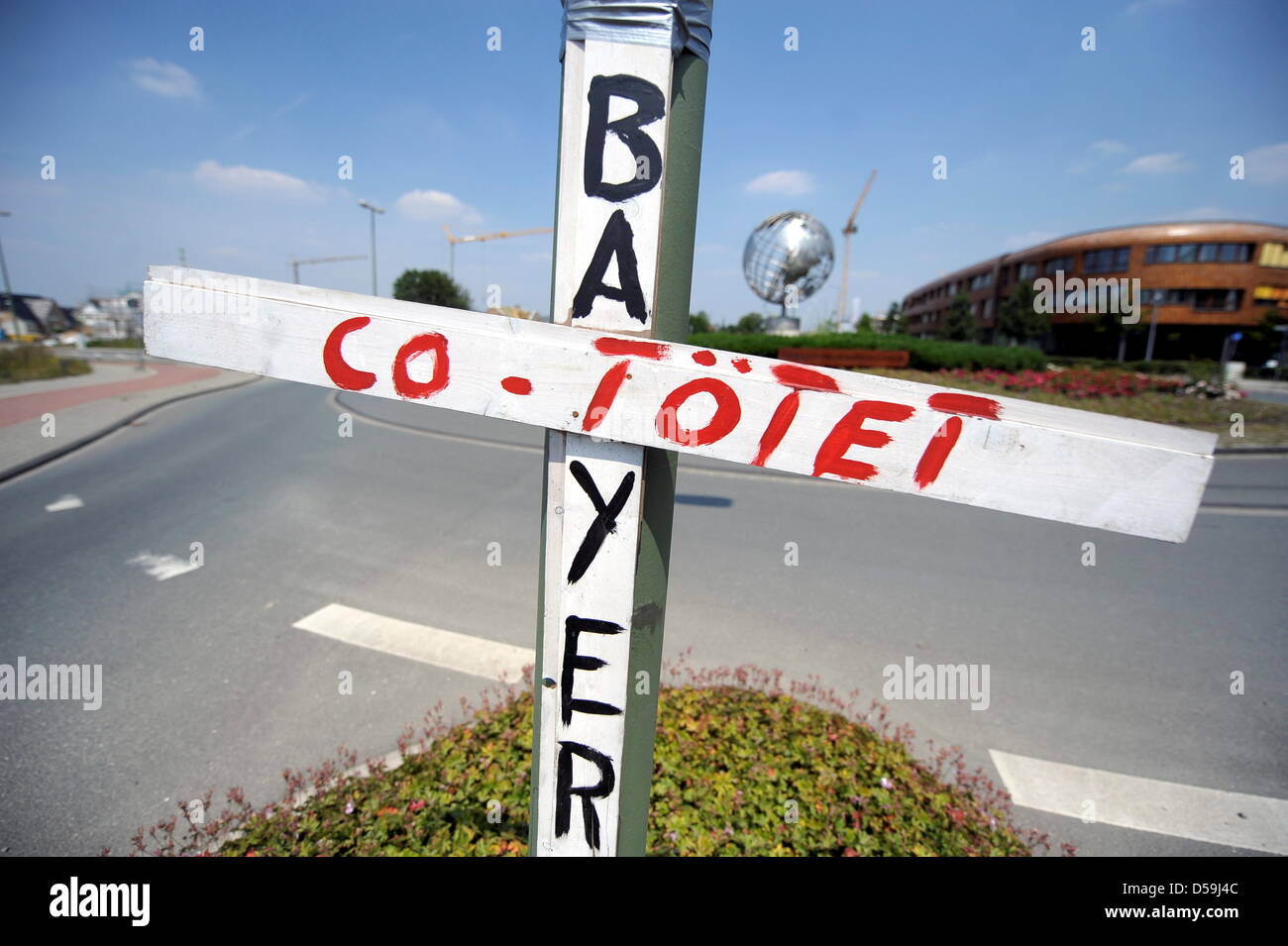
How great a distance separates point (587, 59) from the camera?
3.16ft

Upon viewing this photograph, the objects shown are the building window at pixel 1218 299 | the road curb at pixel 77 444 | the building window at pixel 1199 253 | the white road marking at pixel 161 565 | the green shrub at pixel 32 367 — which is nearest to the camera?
the white road marking at pixel 161 565

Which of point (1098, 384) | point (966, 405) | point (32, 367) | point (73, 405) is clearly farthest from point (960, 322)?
point (966, 405)

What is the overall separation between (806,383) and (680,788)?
215 cm

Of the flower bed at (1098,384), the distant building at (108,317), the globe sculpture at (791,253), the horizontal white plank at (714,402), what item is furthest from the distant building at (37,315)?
the horizontal white plank at (714,402)

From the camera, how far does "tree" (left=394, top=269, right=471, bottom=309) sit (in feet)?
130

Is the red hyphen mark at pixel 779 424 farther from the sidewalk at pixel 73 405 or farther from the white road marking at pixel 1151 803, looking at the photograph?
the sidewalk at pixel 73 405

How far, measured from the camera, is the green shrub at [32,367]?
→ 58.3ft

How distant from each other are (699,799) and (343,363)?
2.22m

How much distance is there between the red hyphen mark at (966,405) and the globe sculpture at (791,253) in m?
19.7

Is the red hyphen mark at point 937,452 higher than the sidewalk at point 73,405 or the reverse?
higher

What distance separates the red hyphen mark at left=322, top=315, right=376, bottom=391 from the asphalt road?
2629mm

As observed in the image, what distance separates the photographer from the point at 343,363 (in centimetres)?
101

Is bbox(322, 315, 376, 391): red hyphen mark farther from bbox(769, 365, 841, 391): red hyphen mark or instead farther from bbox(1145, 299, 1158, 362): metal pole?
bbox(1145, 299, 1158, 362): metal pole
